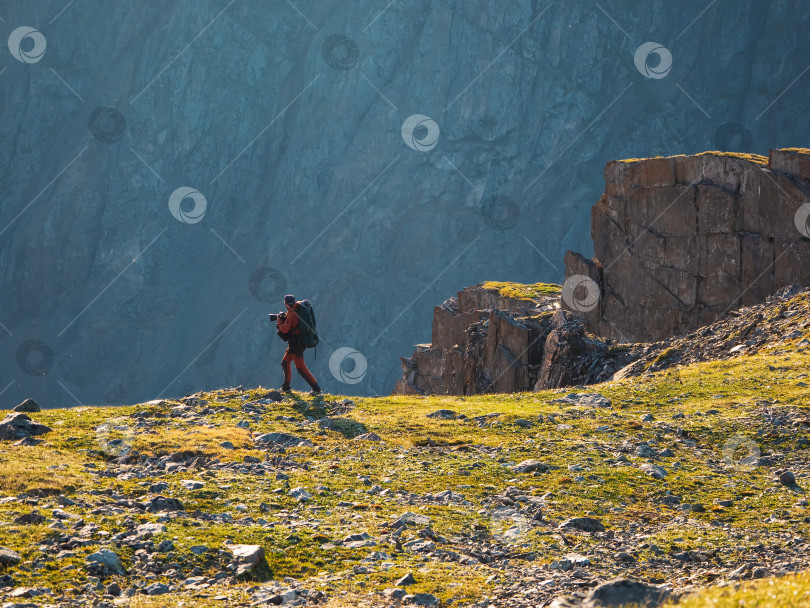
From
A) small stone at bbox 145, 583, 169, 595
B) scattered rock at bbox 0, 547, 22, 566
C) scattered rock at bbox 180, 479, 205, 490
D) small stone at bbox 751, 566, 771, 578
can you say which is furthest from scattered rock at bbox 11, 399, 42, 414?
small stone at bbox 751, 566, 771, 578

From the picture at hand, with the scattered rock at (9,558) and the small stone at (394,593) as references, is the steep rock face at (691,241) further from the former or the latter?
the scattered rock at (9,558)

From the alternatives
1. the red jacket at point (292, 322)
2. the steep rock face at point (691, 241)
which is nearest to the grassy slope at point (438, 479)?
the red jacket at point (292, 322)

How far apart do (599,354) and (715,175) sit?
13.9 meters

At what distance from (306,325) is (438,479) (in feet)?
28.9

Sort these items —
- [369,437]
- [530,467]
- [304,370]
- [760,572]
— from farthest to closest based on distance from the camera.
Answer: [304,370]
[369,437]
[530,467]
[760,572]

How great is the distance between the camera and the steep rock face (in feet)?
129

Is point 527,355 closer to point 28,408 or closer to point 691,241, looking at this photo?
Answer: point 691,241

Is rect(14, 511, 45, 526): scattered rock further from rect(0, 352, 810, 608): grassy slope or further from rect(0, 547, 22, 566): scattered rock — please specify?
rect(0, 547, 22, 566): scattered rock

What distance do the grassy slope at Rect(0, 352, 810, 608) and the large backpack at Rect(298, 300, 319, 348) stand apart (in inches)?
67.0

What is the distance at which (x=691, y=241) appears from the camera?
42.1 metres

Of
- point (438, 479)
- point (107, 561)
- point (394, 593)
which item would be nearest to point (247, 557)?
point (107, 561)

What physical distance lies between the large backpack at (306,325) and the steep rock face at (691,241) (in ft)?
79.8

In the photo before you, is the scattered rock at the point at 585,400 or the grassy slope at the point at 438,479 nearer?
the grassy slope at the point at 438,479

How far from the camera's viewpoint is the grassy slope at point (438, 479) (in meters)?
10.9
